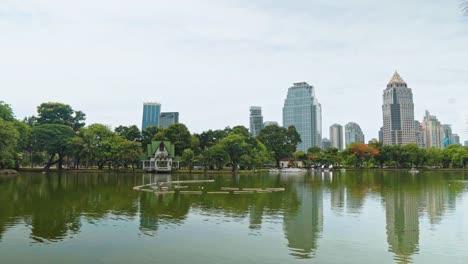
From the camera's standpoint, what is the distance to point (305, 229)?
672 inches

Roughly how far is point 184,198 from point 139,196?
3.84 meters

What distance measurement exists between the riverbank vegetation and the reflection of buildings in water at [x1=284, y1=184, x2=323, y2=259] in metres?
48.7

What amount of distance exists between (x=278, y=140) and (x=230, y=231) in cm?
9022

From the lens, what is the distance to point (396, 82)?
185000 millimetres

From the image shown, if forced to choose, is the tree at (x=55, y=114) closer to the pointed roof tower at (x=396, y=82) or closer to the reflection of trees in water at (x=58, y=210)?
the reflection of trees in water at (x=58, y=210)

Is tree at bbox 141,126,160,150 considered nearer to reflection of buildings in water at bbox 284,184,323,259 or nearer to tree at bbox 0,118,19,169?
tree at bbox 0,118,19,169

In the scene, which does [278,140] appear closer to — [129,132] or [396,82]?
[129,132]

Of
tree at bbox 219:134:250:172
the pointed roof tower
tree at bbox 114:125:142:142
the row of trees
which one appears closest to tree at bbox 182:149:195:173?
tree at bbox 219:134:250:172

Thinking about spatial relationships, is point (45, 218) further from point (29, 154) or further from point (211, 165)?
point (29, 154)

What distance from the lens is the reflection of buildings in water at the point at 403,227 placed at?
1355 cm

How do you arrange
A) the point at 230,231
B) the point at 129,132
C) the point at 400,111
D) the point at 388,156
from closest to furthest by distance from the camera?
the point at 230,231 < the point at 129,132 < the point at 388,156 < the point at 400,111

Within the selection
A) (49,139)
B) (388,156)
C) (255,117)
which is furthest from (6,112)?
(255,117)

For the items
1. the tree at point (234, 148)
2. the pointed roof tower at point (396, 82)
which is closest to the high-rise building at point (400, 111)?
the pointed roof tower at point (396, 82)

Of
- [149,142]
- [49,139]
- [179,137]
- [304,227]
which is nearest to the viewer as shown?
[304,227]
